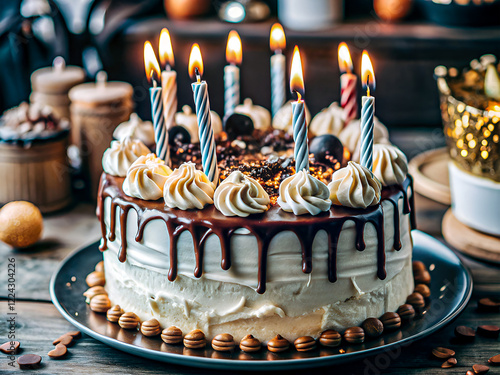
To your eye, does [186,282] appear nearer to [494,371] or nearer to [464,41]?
[494,371]

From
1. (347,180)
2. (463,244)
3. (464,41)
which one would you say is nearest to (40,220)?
(347,180)

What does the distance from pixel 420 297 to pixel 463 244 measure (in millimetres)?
552

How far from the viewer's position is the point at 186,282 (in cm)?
191

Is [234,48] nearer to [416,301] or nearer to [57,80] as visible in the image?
[416,301]

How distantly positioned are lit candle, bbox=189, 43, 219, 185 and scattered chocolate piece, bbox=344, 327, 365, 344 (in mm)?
631

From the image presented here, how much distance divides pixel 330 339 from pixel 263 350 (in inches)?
7.9

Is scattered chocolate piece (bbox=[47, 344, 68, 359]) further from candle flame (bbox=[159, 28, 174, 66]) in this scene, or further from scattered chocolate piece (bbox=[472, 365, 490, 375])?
scattered chocolate piece (bbox=[472, 365, 490, 375])

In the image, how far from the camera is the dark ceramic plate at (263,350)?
68.2 inches

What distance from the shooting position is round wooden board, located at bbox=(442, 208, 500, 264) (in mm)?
2473

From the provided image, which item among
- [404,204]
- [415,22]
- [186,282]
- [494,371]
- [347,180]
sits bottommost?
[494,371]

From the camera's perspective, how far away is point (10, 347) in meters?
1.95

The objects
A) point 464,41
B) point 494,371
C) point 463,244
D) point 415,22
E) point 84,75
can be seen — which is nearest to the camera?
point 494,371

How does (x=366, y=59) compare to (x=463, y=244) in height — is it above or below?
above

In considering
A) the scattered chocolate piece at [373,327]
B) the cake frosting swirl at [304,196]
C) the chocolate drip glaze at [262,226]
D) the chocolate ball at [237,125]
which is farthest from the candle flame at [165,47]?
the scattered chocolate piece at [373,327]
